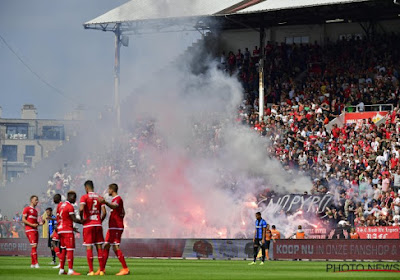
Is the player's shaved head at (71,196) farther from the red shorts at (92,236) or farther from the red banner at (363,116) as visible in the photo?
the red banner at (363,116)

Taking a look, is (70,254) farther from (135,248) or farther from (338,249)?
(135,248)

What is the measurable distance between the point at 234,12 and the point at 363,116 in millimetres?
8866

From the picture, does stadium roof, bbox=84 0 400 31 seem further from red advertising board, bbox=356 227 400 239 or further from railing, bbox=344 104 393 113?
red advertising board, bbox=356 227 400 239

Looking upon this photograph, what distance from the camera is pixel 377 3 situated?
4225cm

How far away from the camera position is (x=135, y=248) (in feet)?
120

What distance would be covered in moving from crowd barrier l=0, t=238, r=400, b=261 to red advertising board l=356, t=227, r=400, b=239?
2.15 meters

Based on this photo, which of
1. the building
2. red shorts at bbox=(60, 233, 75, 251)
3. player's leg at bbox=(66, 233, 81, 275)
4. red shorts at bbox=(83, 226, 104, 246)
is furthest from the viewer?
the building

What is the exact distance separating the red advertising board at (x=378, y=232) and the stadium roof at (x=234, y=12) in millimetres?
12789

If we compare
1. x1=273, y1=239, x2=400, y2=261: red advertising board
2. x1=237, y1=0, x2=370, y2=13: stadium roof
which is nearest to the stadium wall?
x1=237, y1=0, x2=370, y2=13: stadium roof

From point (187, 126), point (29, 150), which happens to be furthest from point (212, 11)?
point (29, 150)

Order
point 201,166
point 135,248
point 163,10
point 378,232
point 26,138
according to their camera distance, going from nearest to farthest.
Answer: point 378,232, point 135,248, point 201,166, point 163,10, point 26,138

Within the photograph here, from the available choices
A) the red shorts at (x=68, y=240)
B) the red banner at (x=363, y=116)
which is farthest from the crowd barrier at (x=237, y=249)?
the red shorts at (x=68, y=240)

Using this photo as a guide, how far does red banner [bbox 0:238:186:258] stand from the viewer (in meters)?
35.6

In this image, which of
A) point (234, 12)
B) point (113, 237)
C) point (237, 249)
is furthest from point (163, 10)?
point (113, 237)
